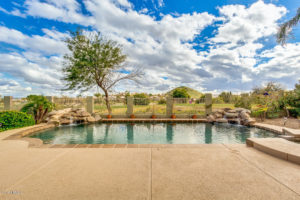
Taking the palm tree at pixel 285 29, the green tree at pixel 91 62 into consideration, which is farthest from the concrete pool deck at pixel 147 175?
the green tree at pixel 91 62

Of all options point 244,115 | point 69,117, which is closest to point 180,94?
point 244,115

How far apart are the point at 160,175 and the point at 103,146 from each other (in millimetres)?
2089

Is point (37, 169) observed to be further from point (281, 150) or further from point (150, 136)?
point (281, 150)

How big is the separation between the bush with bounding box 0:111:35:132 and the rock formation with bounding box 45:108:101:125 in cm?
135

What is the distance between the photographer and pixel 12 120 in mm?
6008

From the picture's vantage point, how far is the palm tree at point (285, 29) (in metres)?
6.07

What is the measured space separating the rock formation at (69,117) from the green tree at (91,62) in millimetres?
2214

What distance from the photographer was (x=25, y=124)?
6.70 m

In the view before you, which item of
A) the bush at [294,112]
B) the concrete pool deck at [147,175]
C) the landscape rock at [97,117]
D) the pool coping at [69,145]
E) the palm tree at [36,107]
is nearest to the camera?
the concrete pool deck at [147,175]

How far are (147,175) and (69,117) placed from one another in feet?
28.7

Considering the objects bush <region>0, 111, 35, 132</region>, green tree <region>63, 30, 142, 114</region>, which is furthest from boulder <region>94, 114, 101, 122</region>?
bush <region>0, 111, 35, 132</region>

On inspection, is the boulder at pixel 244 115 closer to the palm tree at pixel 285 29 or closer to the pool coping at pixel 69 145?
the pool coping at pixel 69 145

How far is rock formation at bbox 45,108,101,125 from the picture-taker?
26.9 ft

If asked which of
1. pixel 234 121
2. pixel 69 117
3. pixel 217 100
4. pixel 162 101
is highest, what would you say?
pixel 217 100
